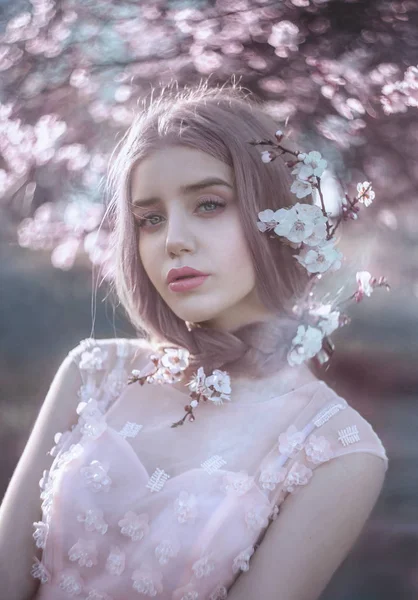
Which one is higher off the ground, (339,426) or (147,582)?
(339,426)

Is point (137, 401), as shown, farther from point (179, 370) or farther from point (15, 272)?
point (15, 272)

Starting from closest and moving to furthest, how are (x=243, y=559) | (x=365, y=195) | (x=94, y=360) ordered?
(x=243, y=559) → (x=365, y=195) → (x=94, y=360)

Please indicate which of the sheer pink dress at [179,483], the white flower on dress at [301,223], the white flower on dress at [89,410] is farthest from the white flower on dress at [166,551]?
the white flower on dress at [301,223]

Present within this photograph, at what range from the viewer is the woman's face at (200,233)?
36.0 inches

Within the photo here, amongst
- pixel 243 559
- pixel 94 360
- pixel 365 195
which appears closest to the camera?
pixel 243 559

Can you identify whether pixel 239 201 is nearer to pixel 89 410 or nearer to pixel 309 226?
pixel 309 226

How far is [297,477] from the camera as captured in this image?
86 cm

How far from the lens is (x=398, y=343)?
0.97 m

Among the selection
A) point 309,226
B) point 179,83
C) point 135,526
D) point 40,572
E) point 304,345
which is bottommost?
point 40,572

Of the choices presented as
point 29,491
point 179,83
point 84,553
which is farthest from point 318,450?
point 179,83

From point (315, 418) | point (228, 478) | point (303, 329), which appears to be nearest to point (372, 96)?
point (303, 329)

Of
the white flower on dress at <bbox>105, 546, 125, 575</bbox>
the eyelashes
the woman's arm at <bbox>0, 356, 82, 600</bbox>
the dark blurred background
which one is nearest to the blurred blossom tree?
the dark blurred background

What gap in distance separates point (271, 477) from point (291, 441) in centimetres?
5

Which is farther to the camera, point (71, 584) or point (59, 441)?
point (59, 441)
